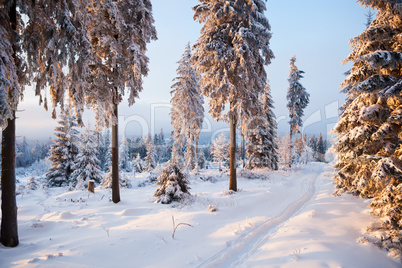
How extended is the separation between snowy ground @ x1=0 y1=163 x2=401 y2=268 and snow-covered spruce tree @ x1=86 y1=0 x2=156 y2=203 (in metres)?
3.44

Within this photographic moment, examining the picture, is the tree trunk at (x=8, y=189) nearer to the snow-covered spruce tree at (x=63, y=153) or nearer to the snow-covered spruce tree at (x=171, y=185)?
the snow-covered spruce tree at (x=171, y=185)

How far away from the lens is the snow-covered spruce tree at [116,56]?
989cm

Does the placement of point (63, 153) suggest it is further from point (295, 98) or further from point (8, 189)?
point (295, 98)

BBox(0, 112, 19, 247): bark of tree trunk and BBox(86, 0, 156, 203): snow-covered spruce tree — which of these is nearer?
BBox(0, 112, 19, 247): bark of tree trunk

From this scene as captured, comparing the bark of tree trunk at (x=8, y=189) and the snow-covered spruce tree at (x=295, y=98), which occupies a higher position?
the snow-covered spruce tree at (x=295, y=98)

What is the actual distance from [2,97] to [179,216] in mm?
6746

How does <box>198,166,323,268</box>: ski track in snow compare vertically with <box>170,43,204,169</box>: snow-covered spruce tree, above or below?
below

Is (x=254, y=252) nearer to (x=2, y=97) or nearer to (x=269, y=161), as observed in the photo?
(x=2, y=97)

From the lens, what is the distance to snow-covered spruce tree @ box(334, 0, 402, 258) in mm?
5781

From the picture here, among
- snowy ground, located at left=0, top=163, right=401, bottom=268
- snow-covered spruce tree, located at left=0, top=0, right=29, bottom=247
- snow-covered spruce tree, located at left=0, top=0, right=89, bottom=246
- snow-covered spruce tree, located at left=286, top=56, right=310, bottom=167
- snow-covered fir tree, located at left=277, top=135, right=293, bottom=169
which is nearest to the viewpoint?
snowy ground, located at left=0, top=163, right=401, bottom=268

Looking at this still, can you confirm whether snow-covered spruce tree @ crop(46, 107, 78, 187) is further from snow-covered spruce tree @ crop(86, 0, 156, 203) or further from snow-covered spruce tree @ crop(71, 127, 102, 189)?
snow-covered spruce tree @ crop(86, 0, 156, 203)

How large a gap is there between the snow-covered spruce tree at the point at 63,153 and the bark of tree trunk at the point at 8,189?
18.5 m

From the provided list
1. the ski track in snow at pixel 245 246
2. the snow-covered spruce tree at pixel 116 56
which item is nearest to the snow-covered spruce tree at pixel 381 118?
the ski track in snow at pixel 245 246

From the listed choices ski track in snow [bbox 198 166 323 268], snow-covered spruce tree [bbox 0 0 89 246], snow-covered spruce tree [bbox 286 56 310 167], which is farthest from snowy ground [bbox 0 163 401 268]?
snow-covered spruce tree [bbox 286 56 310 167]
